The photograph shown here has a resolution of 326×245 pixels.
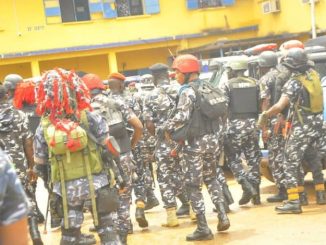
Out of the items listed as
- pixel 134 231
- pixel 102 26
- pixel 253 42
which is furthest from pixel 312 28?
pixel 134 231

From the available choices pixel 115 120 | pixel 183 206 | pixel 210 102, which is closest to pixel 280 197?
pixel 183 206

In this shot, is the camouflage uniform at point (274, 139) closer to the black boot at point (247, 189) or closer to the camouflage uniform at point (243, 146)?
the camouflage uniform at point (243, 146)

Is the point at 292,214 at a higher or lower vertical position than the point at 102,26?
lower

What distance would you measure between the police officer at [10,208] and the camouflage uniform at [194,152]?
3.68m

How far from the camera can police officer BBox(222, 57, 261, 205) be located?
7184 mm

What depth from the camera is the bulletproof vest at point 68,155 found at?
165 inches

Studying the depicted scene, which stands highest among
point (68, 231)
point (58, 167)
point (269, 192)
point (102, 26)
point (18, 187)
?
point (102, 26)

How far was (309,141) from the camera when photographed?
658 centimetres

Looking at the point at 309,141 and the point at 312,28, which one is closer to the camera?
the point at 309,141

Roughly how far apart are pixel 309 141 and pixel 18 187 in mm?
5057

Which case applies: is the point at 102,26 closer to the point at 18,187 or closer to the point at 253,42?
the point at 253,42

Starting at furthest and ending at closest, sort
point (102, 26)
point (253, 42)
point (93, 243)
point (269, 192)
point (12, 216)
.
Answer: point (102, 26) → point (253, 42) → point (269, 192) → point (93, 243) → point (12, 216)

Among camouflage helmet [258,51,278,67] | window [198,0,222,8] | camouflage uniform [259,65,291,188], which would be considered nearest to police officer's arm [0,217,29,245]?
camouflage uniform [259,65,291,188]

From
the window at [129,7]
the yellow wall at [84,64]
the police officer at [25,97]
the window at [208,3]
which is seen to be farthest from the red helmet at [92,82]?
the window at [208,3]
